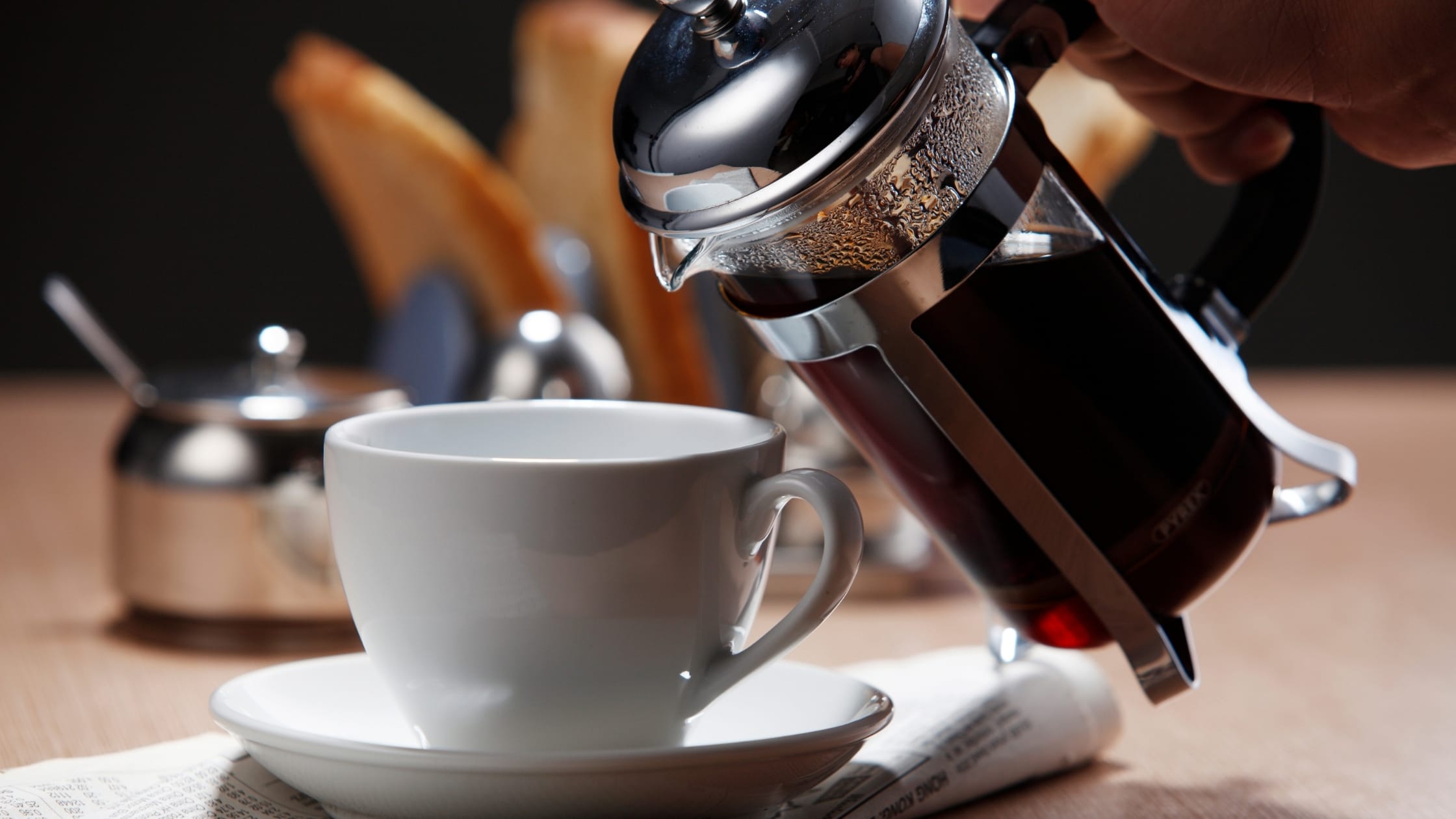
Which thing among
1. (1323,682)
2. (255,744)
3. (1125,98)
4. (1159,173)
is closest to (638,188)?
(255,744)

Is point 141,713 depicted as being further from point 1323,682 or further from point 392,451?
point 1323,682

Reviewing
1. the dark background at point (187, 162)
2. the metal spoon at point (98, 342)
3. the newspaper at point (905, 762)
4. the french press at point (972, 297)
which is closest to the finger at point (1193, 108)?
the french press at point (972, 297)

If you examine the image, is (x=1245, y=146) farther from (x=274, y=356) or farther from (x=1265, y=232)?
(x=274, y=356)

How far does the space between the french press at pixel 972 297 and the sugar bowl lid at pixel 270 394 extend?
338 mm

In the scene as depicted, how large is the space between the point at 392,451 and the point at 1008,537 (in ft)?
0.68

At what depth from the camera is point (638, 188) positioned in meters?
0.42

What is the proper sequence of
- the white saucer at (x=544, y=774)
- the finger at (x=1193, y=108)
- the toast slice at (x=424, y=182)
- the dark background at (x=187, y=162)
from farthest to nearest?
1. the dark background at (x=187, y=162)
2. the toast slice at (x=424, y=182)
3. the finger at (x=1193, y=108)
4. the white saucer at (x=544, y=774)

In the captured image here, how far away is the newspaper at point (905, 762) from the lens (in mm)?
429

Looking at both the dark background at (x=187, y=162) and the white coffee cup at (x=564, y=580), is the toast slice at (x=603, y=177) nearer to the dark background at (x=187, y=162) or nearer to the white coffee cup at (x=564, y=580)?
the white coffee cup at (x=564, y=580)

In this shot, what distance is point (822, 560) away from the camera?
43 centimetres

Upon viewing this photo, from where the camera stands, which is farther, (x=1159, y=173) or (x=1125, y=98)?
(x=1159, y=173)

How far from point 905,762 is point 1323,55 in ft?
0.98

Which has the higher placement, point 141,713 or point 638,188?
point 638,188

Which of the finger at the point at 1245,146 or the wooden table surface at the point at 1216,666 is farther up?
the finger at the point at 1245,146
